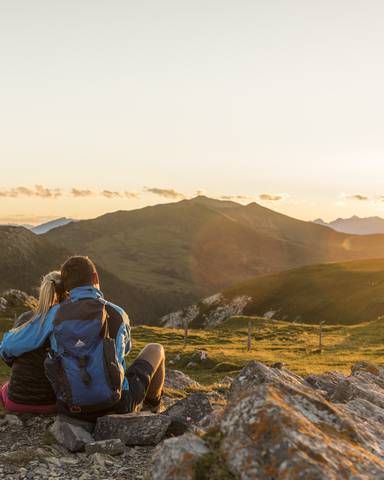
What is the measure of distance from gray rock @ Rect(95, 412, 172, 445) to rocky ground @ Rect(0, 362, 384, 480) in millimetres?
17

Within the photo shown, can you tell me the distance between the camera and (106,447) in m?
8.61

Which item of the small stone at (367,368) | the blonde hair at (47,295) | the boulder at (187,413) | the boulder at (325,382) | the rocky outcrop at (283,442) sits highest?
the blonde hair at (47,295)

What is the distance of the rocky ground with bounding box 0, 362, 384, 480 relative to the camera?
560 centimetres

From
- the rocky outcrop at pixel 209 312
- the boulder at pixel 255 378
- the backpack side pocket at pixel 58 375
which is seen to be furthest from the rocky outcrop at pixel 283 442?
the rocky outcrop at pixel 209 312

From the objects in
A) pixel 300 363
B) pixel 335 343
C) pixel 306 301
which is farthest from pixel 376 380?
pixel 306 301

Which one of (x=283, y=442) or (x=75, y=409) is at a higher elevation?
(x=283, y=442)

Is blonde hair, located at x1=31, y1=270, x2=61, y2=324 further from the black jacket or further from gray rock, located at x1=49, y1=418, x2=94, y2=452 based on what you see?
gray rock, located at x1=49, y1=418, x2=94, y2=452

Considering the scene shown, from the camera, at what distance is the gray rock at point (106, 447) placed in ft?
28.1

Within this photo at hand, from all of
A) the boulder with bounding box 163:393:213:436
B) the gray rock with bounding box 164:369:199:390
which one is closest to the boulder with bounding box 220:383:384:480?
the boulder with bounding box 163:393:213:436

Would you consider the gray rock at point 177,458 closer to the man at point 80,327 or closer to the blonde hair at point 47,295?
the man at point 80,327

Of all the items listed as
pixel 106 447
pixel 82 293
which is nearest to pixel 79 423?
pixel 106 447

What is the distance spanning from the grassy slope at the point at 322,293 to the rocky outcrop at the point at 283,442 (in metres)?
86.7

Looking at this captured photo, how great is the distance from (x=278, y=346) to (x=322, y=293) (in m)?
72.2

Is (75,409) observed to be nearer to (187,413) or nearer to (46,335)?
(46,335)
